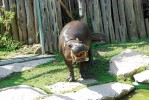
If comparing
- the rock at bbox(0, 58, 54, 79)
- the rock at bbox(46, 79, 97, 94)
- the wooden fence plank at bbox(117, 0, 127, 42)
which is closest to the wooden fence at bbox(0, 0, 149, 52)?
the wooden fence plank at bbox(117, 0, 127, 42)

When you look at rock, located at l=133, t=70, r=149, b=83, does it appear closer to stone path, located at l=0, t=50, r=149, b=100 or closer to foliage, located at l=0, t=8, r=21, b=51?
stone path, located at l=0, t=50, r=149, b=100

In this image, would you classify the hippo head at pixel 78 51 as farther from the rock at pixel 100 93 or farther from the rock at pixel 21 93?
the rock at pixel 21 93

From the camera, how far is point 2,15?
942cm

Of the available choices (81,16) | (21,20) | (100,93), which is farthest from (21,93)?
(21,20)

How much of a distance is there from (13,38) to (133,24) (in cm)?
331

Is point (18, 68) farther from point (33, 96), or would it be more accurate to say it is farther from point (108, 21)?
point (108, 21)

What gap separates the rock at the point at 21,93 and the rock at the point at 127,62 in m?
1.61

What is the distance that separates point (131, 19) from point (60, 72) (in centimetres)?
310

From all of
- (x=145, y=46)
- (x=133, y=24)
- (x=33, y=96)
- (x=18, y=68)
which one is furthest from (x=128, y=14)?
(x=33, y=96)

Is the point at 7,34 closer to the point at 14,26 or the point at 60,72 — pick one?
the point at 14,26

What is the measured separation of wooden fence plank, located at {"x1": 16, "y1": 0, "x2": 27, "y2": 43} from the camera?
30.0ft

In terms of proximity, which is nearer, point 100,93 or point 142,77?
point 100,93

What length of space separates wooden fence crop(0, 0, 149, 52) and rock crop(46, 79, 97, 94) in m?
2.49

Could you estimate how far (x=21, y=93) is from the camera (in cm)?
572
